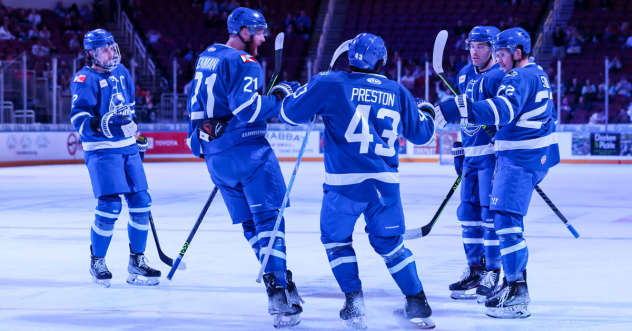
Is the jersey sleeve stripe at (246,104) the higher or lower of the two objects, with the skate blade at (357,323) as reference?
higher

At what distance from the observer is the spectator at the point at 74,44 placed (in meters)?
19.0

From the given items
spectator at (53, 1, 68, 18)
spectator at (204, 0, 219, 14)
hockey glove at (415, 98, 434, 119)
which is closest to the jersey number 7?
hockey glove at (415, 98, 434, 119)

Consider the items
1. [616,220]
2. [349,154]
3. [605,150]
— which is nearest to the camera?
[349,154]

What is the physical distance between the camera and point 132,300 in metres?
4.02

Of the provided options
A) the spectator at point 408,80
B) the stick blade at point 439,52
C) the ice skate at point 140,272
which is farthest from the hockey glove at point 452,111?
the spectator at point 408,80

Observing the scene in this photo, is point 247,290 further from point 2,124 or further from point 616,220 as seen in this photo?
point 2,124

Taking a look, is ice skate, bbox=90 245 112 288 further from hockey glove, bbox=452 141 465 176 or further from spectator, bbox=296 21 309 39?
spectator, bbox=296 21 309 39

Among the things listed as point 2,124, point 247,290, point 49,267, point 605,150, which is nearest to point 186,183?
point 2,124

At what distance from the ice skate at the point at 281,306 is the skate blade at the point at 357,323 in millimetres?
258

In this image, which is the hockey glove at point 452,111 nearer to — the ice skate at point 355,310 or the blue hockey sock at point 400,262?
the blue hockey sock at point 400,262

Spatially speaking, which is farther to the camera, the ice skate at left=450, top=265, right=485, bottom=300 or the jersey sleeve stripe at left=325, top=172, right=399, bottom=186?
the ice skate at left=450, top=265, right=485, bottom=300

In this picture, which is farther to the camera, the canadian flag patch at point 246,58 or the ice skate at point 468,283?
the ice skate at point 468,283

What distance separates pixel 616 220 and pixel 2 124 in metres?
12.2

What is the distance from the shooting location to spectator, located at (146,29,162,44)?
20.1m
